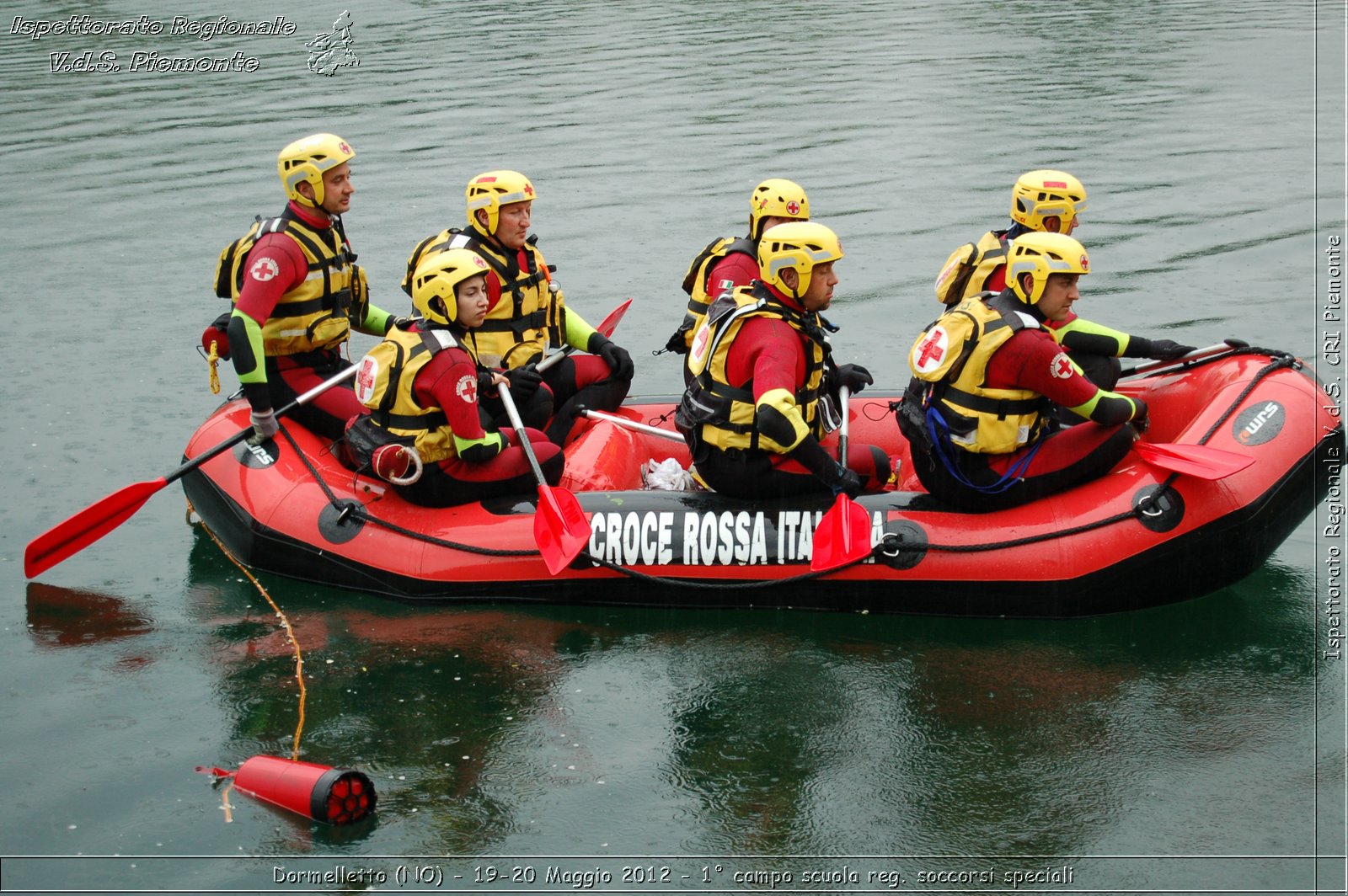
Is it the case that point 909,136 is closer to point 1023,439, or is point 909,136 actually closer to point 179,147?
point 179,147

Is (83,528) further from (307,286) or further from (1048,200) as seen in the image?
(1048,200)

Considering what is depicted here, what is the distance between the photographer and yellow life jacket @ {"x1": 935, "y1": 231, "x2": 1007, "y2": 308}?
738 cm

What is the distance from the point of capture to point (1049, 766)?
5.52m

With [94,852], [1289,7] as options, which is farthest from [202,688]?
[1289,7]

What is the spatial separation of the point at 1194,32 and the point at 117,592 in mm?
19274

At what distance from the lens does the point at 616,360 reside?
25.8ft

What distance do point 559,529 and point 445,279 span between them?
1191mm

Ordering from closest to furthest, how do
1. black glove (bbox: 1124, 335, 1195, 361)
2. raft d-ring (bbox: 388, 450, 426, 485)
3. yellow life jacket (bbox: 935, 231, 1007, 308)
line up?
raft d-ring (bbox: 388, 450, 426, 485) → black glove (bbox: 1124, 335, 1195, 361) → yellow life jacket (bbox: 935, 231, 1007, 308)

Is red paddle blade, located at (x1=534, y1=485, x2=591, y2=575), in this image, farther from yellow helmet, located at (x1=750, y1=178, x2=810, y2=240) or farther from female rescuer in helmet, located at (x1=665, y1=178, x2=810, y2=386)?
yellow helmet, located at (x1=750, y1=178, x2=810, y2=240)

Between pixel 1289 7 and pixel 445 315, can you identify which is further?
pixel 1289 7

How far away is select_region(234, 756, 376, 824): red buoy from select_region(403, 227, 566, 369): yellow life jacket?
2.65m

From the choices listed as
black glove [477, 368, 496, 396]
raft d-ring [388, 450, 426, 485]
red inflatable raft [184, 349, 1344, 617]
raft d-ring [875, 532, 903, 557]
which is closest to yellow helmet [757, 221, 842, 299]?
red inflatable raft [184, 349, 1344, 617]

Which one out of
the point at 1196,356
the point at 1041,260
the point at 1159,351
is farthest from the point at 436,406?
the point at 1196,356

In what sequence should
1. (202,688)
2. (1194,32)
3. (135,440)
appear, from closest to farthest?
(202,688) → (135,440) → (1194,32)
